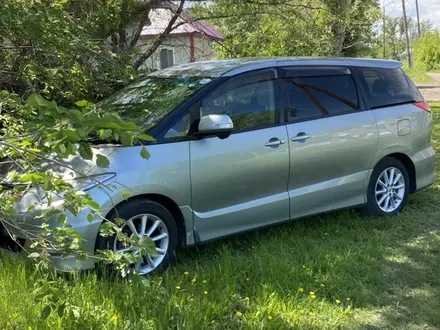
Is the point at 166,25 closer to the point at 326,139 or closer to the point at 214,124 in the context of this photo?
the point at 326,139

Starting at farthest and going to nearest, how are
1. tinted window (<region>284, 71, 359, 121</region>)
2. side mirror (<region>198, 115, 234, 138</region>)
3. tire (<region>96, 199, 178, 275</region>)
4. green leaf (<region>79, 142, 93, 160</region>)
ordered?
tinted window (<region>284, 71, 359, 121</region>) → side mirror (<region>198, 115, 234, 138</region>) → tire (<region>96, 199, 178, 275</region>) → green leaf (<region>79, 142, 93, 160</region>)

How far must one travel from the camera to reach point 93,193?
12.0 feet

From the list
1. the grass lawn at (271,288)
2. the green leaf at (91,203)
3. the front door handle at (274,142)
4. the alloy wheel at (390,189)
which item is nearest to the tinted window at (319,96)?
the front door handle at (274,142)

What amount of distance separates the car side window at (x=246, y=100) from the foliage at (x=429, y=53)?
53.0 m

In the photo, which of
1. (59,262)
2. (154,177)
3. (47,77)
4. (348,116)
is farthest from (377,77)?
(59,262)

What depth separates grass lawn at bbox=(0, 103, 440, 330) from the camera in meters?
3.12

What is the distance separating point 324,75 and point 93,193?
288 centimetres

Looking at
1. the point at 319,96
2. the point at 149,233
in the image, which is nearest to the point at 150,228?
the point at 149,233

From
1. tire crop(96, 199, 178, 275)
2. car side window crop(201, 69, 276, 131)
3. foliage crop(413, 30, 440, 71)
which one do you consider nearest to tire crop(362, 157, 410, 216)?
car side window crop(201, 69, 276, 131)

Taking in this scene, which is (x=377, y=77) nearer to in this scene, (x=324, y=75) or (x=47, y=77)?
(x=324, y=75)

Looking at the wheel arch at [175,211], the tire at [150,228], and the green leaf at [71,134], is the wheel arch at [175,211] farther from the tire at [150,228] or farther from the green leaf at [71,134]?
the green leaf at [71,134]

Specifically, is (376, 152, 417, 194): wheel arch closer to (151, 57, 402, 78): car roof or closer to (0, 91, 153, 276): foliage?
(151, 57, 402, 78): car roof

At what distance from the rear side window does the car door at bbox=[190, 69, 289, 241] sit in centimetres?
135

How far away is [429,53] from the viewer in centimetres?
5372
